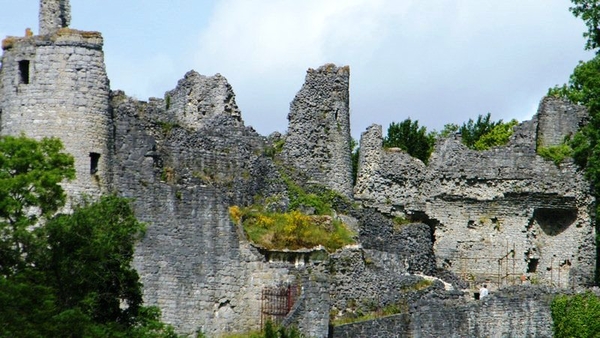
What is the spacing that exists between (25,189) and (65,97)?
5.22m

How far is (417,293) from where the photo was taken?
5862cm

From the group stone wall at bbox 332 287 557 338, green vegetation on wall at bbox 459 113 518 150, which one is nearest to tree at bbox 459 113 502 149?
green vegetation on wall at bbox 459 113 518 150

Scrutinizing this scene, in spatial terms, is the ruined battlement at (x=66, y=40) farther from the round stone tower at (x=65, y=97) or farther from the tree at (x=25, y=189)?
the tree at (x=25, y=189)

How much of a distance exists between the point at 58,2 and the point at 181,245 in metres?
7.45

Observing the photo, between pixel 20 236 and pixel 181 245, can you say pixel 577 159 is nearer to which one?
pixel 181 245

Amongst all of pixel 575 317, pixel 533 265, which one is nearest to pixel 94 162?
pixel 575 317

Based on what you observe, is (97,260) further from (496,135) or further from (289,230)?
(496,135)

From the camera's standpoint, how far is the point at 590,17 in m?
64.8

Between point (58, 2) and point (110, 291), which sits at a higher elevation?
point (58, 2)

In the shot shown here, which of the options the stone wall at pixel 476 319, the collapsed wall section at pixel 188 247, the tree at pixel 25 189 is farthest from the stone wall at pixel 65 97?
the stone wall at pixel 476 319

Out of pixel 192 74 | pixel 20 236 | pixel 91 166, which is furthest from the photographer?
pixel 192 74

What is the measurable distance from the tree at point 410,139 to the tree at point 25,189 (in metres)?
27.5

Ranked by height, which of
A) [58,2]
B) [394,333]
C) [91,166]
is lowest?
[394,333]

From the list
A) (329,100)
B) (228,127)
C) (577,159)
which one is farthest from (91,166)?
(577,159)
